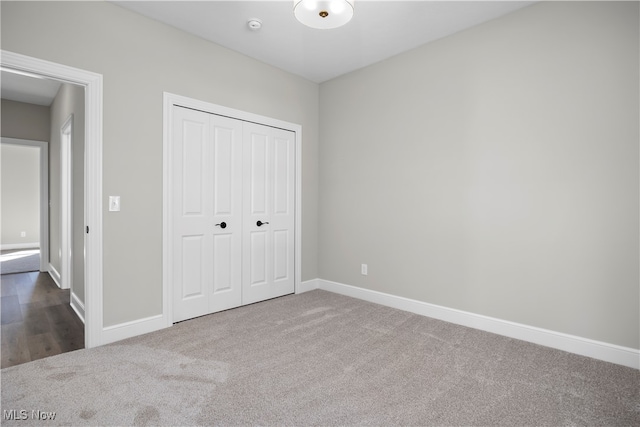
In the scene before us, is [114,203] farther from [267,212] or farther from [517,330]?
[517,330]

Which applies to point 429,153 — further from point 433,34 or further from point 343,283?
point 343,283

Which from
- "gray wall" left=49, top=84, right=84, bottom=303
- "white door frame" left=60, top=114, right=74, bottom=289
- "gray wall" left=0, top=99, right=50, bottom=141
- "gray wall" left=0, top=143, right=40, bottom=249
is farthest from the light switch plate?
"gray wall" left=0, top=143, right=40, bottom=249

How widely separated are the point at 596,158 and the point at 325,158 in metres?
2.81

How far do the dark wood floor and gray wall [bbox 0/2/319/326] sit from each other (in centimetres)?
53

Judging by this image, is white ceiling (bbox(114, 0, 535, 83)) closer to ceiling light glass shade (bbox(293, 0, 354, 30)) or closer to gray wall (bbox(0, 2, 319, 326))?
gray wall (bbox(0, 2, 319, 326))

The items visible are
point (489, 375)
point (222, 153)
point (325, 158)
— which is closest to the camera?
point (489, 375)

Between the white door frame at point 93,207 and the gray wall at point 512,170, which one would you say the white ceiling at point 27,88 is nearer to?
the white door frame at point 93,207

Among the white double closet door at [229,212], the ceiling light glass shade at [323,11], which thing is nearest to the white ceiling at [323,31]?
the ceiling light glass shade at [323,11]

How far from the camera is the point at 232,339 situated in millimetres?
2783

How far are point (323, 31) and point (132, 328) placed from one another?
126 inches

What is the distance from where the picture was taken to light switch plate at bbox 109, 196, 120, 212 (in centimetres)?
273

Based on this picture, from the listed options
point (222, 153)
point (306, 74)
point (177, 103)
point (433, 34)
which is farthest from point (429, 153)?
point (177, 103)

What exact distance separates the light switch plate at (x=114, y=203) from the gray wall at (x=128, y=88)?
4 cm

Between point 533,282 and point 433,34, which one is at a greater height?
point 433,34
